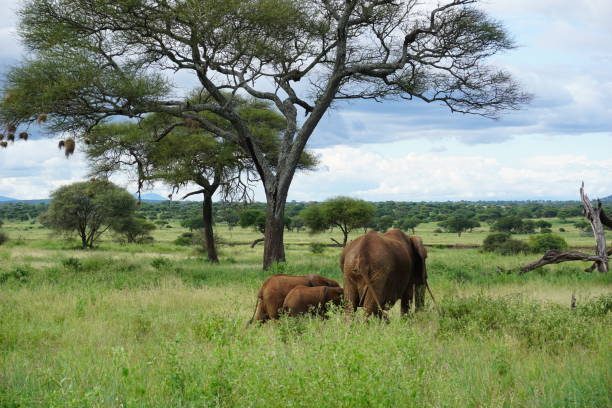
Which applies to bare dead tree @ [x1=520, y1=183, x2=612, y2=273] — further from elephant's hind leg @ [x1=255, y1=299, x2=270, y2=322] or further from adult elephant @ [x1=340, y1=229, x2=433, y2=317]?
elephant's hind leg @ [x1=255, y1=299, x2=270, y2=322]

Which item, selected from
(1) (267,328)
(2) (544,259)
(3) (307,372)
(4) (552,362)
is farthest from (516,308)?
(2) (544,259)

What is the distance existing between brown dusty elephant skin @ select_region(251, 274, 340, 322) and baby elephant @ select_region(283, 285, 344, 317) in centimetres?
32

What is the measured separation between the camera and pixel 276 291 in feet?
28.6

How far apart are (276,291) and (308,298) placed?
0.72 meters

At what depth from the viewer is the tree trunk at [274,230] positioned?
19938 mm

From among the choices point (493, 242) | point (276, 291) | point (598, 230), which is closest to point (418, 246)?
point (276, 291)

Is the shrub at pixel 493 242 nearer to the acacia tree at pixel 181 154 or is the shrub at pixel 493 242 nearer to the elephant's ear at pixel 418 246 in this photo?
the acacia tree at pixel 181 154

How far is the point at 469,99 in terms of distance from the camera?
21031mm

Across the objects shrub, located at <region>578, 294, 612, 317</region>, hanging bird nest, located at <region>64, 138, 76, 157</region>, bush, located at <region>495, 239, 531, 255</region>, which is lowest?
bush, located at <region>495, 239, 531, 255</region>

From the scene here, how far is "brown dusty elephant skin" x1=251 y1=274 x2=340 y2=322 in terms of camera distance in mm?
8656

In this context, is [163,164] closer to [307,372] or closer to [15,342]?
[15,342]

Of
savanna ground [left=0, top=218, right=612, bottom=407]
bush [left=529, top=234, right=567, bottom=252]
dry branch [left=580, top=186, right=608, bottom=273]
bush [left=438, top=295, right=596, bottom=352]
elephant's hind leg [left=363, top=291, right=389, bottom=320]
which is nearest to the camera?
savanna ground [left=0, top=218, right=612, bottom=407]

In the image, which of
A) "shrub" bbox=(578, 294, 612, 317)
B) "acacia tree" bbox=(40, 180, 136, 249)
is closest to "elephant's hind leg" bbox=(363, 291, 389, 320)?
"shrub" bbox=(578, 294, 612, 317)

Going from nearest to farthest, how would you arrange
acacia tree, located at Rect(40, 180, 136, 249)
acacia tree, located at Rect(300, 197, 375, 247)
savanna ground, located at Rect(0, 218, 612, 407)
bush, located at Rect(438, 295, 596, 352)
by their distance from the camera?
1. savanna ground, located at Rect(0, 218, 612, 407)
2. bush, located at Rect(438, 295, 596, 352)
3. acacia tree, located at Rect(300, 197, 375, 247)
4. acacia tree, located at Rect(40, 180, 136, 249)
